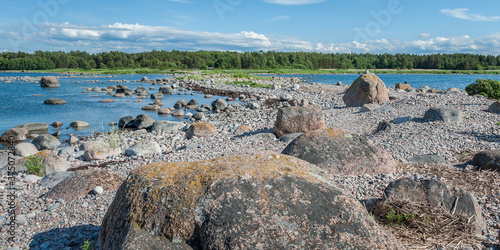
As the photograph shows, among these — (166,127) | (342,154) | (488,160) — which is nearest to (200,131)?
(166,127)

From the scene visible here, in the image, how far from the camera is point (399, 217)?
4543 mm

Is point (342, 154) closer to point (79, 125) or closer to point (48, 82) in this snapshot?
point (79, 125)

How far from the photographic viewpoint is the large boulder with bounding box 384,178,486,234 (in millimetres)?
4668

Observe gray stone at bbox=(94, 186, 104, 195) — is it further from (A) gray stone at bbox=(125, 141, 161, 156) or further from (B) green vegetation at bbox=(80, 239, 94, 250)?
(A) gray stone at bbox=(125, 141, 161, 156)

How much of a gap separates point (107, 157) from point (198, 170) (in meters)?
9.68

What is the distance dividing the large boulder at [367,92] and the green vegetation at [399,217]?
1676cm

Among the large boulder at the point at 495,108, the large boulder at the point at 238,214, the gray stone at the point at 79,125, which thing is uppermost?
the large boulder at the point at 238,214

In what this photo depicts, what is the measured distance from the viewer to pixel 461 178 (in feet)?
22.5

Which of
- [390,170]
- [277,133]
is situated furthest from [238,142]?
[390,170]

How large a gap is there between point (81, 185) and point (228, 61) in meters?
106

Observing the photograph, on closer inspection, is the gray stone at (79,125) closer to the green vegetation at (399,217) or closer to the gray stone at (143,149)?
the gray stone at (143,149)

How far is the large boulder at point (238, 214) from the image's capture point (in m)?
2.95

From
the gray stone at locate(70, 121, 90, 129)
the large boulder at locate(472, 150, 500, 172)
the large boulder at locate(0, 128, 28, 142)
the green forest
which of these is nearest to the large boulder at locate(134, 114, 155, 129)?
the gray stone at locate(70, 121, 90, 129)

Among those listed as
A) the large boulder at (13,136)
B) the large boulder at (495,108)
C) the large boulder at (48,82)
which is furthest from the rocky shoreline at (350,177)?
the large boulder at (48,82)
